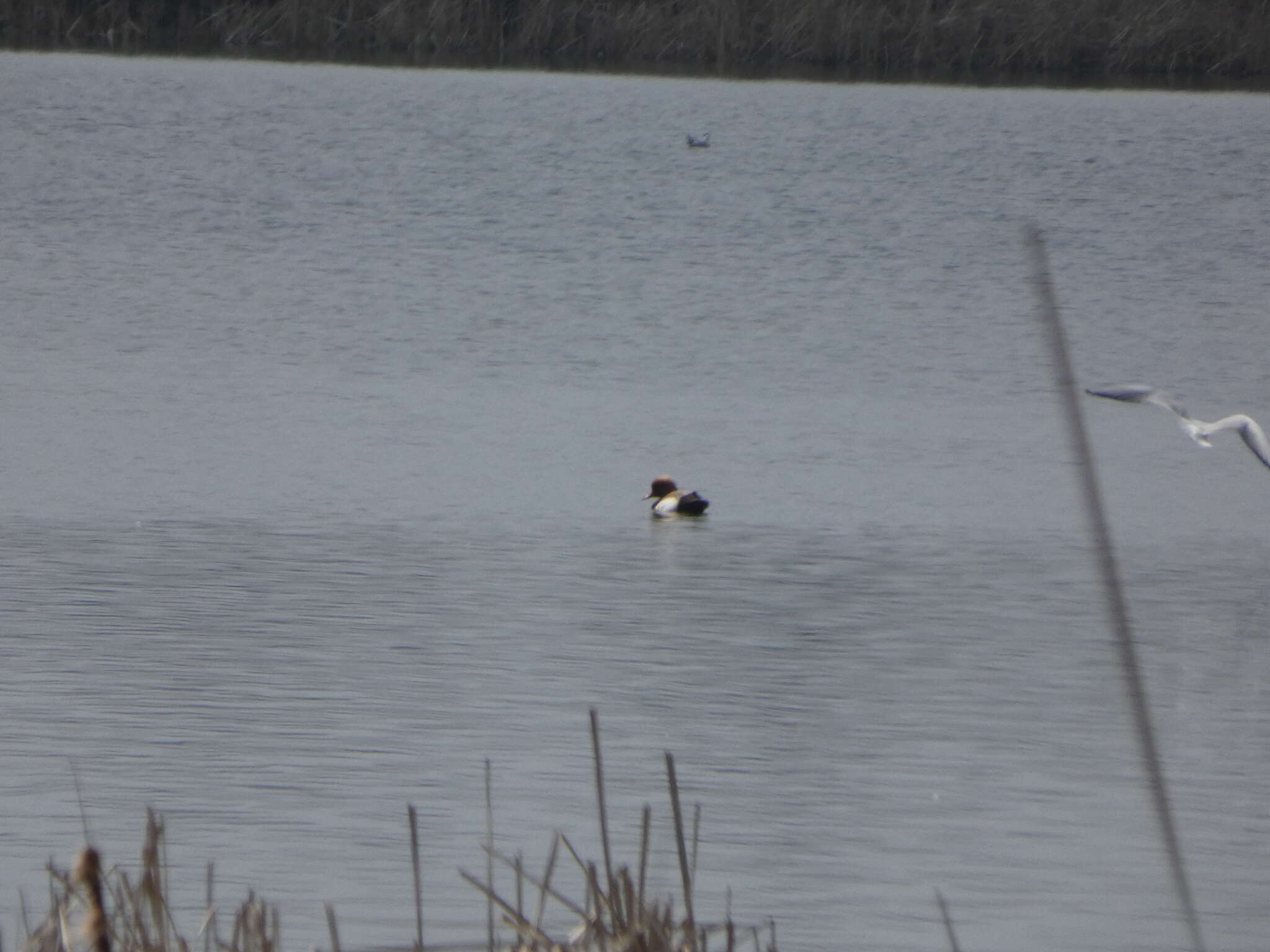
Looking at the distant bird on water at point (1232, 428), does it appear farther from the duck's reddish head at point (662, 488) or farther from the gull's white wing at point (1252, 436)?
the duck's reddish head at point (662, 488)

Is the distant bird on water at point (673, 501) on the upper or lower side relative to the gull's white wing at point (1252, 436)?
upper

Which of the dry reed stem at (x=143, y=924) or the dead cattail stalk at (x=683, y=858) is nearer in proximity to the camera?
the dry reed stem at (x=143, y=924)

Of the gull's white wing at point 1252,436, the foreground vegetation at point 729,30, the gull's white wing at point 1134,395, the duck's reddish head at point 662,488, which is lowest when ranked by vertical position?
the gull's white wing at point 1134,395

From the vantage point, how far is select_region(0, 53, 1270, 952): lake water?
4602 millimetres

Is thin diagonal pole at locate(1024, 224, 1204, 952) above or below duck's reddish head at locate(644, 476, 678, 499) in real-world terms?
below

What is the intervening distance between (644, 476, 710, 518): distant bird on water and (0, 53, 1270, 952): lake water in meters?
0.14

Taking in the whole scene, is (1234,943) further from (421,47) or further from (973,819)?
(421,47)

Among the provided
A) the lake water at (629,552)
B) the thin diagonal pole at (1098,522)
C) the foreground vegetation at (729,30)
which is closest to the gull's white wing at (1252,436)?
the lake water at (629,552)

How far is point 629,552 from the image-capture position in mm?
7520

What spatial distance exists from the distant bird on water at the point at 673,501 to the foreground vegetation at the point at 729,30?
17551 mm

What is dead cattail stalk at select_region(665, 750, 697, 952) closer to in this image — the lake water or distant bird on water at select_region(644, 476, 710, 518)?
the lake water

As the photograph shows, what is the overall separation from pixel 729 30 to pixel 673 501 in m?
18.7

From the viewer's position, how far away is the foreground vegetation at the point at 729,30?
2512 cm

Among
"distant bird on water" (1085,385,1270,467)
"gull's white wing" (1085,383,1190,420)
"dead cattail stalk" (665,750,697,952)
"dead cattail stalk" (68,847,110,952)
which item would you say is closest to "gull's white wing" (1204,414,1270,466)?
"distant bird on water" (1085,385,1270,467)
